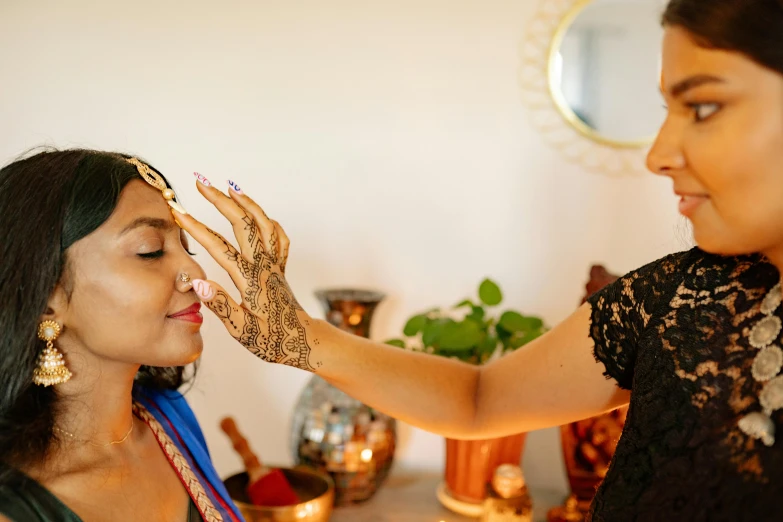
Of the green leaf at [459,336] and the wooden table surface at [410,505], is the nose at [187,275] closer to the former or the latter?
the green leaf at [459,336]

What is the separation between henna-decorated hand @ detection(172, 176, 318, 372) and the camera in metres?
0.96

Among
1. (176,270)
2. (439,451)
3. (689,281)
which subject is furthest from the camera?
(439,451)

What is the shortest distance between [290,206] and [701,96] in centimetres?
122

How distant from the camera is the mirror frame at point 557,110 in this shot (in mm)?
1705

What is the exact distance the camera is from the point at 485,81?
1.75 m

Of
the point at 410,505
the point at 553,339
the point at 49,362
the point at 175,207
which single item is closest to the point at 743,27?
the point at 553,339

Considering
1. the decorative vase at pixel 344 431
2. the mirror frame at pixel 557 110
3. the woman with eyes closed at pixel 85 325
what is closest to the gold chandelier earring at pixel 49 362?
the woman with eyes closed at pixel 85 325

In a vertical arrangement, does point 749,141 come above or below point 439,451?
above

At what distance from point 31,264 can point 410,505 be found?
40.6 inches

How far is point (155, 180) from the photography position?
42.6 inches

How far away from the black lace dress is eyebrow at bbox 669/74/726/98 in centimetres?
27

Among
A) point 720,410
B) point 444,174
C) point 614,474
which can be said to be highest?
point 444,174

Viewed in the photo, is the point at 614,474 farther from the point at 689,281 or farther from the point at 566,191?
the point at 566,191

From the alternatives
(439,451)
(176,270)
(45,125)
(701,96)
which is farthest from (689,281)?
(45,125)
